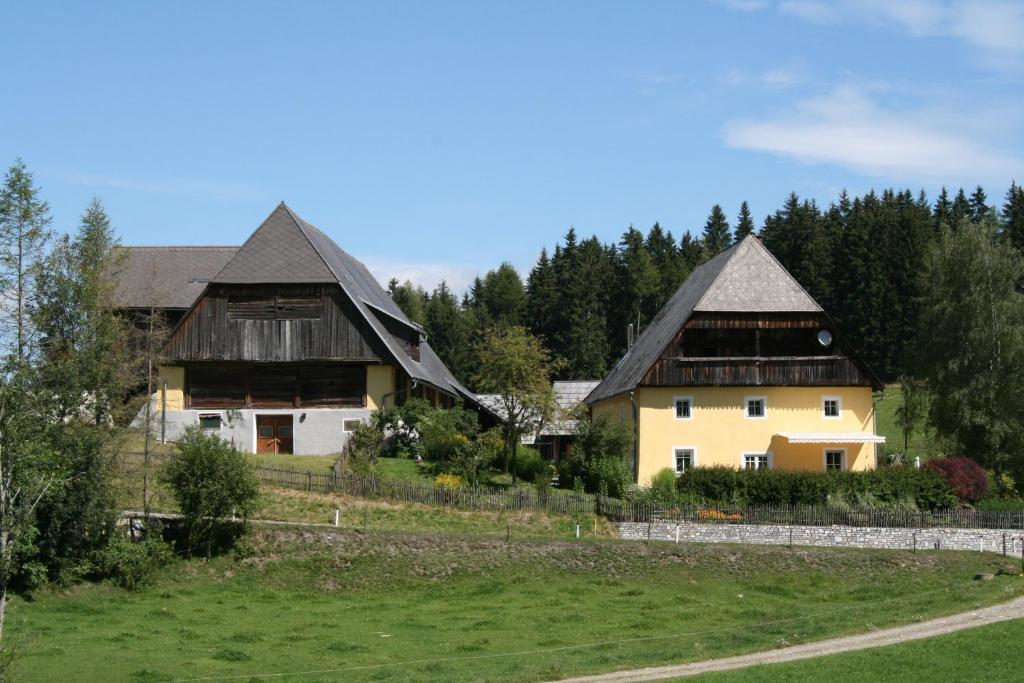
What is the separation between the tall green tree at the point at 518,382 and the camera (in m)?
45.0

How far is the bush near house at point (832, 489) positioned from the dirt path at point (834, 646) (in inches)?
509

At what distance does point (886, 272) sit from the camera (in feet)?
282

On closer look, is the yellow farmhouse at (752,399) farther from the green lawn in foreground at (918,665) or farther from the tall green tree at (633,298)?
the tall green tree at (633,298)

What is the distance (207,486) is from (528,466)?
1834 centimetres

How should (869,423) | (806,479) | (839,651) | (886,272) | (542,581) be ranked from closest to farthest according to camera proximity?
1. (839,651)
2. (542,581)
3. (806,479)
4. (869,423)
5. (886,272)

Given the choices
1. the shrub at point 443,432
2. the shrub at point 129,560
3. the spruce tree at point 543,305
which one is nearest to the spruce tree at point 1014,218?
the spruce tree at point 543,305

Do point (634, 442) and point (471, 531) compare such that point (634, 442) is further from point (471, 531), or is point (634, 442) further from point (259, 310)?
point (259, 310)

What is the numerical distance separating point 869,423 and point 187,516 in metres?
26.3

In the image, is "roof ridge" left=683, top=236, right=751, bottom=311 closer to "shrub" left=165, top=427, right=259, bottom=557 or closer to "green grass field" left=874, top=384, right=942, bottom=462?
"green grass field" left=874, top=384, right=942, bottom=462

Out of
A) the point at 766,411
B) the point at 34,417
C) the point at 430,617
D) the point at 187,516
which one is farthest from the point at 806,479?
the point at 34,417

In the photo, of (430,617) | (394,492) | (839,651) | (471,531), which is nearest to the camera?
(839,651)

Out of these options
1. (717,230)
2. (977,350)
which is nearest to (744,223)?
(717,230)

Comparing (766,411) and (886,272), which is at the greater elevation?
(886,272)

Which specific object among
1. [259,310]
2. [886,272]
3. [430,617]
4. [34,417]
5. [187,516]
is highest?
[886,272]
